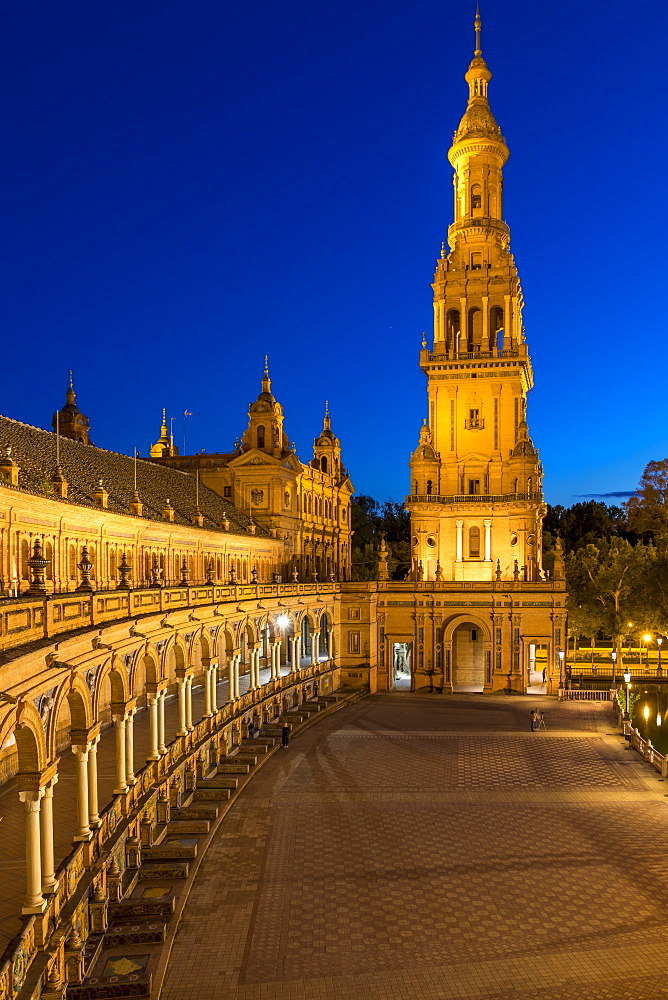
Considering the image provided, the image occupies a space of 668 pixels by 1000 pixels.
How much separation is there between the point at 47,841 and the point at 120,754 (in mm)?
6734

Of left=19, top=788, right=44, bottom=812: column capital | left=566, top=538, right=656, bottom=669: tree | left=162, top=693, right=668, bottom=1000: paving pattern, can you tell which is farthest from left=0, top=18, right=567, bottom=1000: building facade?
left=566, top=538, right=656, bottom=669: tree

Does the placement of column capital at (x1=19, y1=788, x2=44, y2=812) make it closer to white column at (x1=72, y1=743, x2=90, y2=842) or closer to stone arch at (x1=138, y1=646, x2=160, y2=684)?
white column at (x1=72, y1=743, x2=90, y2=842)

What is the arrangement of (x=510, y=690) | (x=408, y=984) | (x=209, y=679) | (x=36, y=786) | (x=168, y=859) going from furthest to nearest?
(x=510, y=690) < (x=209, y=679) < (x=168, y=859) < (x=408, y=984) < (x=36, y=786)

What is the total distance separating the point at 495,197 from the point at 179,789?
63127mm

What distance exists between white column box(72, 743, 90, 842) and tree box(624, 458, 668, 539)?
82268mm

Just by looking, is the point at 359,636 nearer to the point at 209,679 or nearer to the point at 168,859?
the point at 209,679

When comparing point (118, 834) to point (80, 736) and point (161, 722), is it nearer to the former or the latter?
point (80, 736)

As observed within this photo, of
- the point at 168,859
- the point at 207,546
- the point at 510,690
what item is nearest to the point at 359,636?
the point at 510,690

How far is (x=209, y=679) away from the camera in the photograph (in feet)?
111

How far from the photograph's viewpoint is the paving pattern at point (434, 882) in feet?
58.8

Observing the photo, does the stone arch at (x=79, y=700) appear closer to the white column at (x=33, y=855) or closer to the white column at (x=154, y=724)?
the white column at (x=33, y=855)

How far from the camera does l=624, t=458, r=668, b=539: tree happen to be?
90.3 meters

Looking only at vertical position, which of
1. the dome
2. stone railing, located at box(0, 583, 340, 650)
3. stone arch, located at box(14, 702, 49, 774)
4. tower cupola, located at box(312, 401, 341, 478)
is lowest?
stone arch, located at box(14, 702, 49, 774)

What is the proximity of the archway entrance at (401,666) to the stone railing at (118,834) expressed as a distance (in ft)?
70.9
